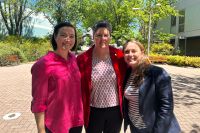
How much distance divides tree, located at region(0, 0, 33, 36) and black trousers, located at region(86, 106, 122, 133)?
33.9 m

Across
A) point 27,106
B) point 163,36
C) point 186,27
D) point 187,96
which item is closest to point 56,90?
point 27,106

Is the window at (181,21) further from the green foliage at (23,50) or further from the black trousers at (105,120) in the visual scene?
the black trousers at (105,120)

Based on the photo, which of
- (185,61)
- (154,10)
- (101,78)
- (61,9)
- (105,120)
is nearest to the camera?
(101,78)

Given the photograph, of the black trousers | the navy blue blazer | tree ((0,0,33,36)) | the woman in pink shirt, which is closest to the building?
tree ((0,0,33,36))

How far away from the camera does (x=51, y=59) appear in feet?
9.46

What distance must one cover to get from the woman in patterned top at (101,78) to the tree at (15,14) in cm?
3383

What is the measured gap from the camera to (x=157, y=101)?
2967mm

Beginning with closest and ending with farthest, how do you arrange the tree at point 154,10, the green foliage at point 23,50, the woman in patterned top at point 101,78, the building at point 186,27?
the woman in patterned top at point 101,78 < the green foliage at point 23,50 < the tree at point 154,10 < the building at point 186,27

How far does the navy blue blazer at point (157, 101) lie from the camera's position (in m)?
2.90

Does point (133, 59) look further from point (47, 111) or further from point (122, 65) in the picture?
point (47, 111)

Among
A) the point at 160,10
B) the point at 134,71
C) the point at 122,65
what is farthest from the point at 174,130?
the point at 160,10

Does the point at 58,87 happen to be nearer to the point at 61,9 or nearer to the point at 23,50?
the point at 23,50

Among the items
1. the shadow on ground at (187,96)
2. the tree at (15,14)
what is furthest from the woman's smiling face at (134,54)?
the tree at (15,14)

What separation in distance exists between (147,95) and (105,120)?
33.9 inches
